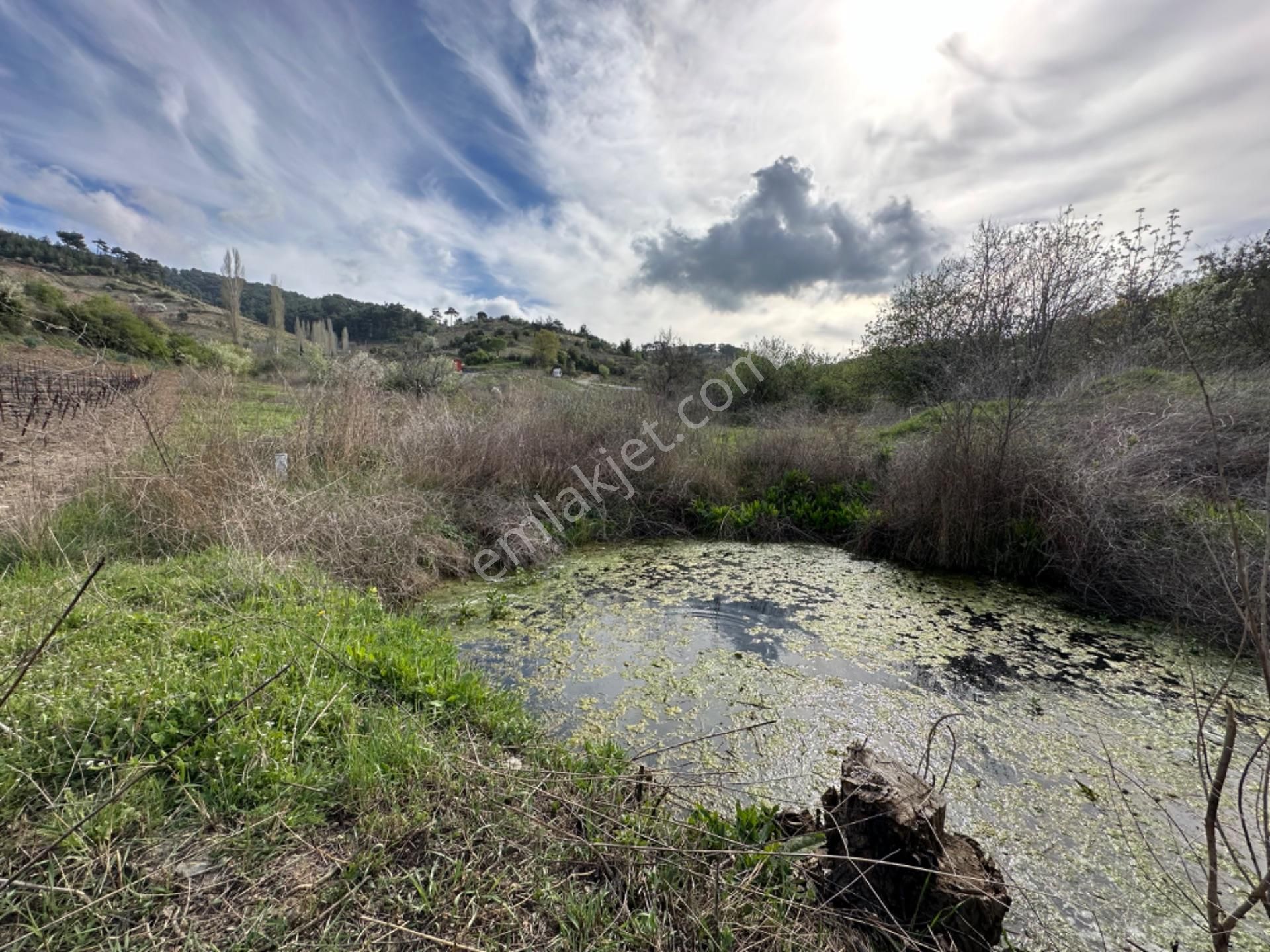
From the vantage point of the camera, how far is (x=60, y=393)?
630cm

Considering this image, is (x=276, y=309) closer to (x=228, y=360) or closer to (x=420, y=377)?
(x=228, y=360)

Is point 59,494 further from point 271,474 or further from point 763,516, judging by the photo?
point 763,516

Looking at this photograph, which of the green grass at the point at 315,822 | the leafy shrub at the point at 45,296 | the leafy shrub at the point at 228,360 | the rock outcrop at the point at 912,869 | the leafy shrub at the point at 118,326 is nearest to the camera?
the green grass at the point at 315,822

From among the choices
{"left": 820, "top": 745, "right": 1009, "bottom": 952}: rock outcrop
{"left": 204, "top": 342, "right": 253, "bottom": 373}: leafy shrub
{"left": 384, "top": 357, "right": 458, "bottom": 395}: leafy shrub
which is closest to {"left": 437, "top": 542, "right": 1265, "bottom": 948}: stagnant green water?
{"left": 820, "top": 745, "right": 1009, "bottom": 952}: rock outcrop

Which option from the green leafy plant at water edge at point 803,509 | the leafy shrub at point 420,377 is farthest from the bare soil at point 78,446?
the green leafy plant at water edge at point 803,509

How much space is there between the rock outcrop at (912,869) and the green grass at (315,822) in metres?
0.20

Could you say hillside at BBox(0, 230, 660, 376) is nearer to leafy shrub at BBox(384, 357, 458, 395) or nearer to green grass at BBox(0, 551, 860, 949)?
leafy shrub at BBox(384, 357, 458, 395)

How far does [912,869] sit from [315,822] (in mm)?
2040

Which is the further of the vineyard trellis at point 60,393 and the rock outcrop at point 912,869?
the vineyard trellis at point 60,393

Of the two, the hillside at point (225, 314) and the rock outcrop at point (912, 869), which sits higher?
the hillside at point (225, 314)

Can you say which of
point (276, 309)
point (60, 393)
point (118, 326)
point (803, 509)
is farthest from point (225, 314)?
point (803, 509)

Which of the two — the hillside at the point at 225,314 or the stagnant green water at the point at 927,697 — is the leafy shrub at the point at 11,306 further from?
the hillside at the point at 225,314

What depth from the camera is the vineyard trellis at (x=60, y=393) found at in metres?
4.98

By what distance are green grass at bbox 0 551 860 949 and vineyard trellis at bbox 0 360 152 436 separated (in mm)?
3419
